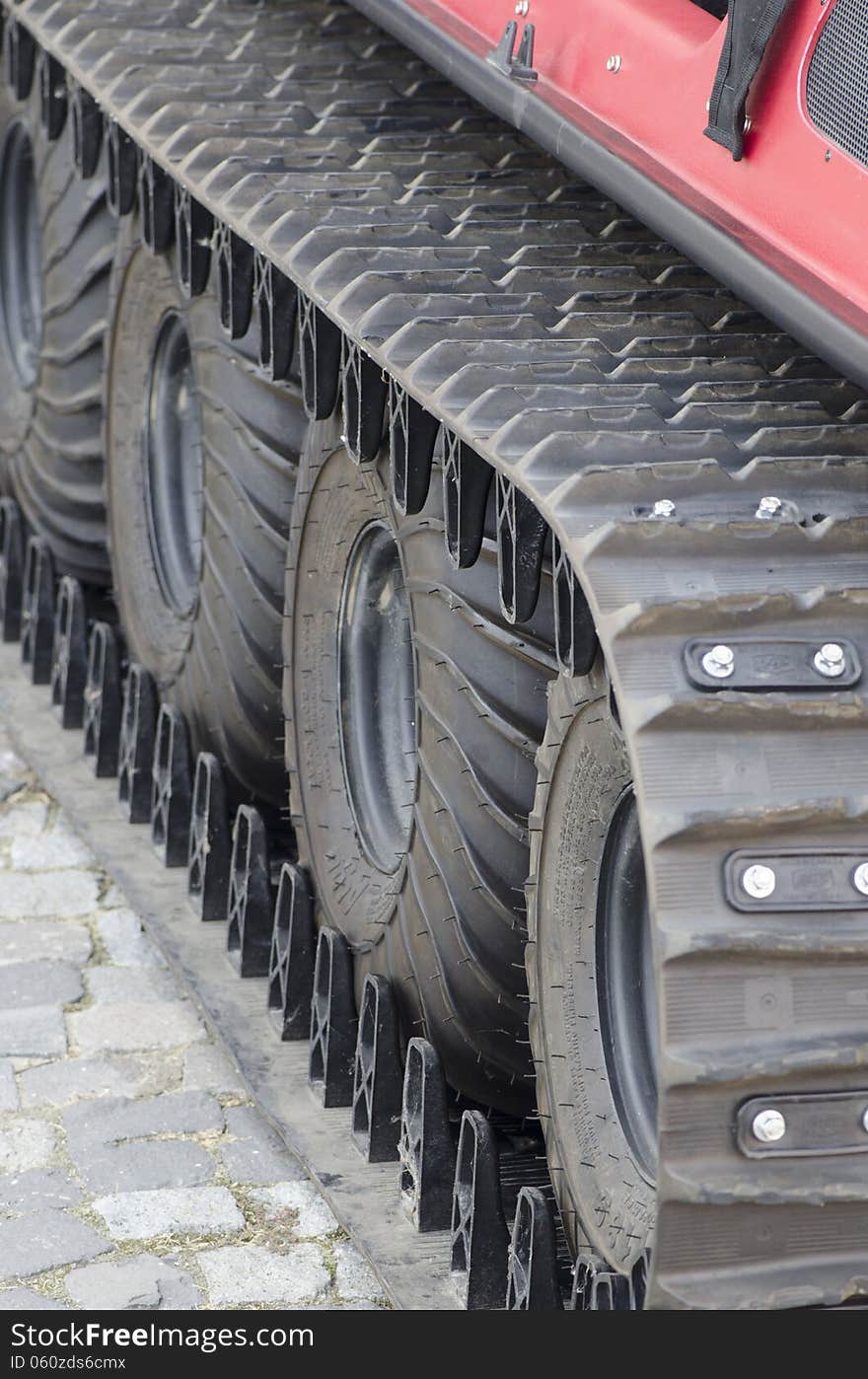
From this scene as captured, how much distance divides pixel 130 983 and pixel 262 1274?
97 centimetres

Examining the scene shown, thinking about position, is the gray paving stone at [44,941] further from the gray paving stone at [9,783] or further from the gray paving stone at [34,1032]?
the gray paving stone at [9,783]

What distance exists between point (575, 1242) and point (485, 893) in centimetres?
49

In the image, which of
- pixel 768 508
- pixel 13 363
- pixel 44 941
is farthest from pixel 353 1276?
pixel 13 363

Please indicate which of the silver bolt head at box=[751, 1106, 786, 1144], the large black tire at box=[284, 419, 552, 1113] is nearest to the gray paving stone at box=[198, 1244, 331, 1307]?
the large black tire at box=[284, 419, 552, 1113]

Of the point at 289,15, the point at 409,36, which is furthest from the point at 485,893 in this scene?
the point at 289,15

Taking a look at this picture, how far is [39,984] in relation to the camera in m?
3.69

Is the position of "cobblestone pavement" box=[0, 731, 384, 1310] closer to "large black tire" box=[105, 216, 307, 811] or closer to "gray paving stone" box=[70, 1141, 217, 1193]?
"gray paving stone" box=[70, 1141, 217, 1193]

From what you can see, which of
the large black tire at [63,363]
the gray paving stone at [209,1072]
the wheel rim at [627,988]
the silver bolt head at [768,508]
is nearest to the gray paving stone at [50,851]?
the gray paving stone at [209,1072]

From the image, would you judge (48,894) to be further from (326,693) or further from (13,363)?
(13,363)

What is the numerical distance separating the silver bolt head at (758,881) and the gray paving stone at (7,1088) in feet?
5.54

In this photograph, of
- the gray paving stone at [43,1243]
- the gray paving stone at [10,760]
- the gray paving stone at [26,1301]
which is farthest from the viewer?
the gray paving stone at [10,760]

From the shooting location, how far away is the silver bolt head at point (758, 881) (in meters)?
1.93

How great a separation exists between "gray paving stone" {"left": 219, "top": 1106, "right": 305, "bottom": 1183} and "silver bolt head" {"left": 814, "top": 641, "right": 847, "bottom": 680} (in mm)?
1461
